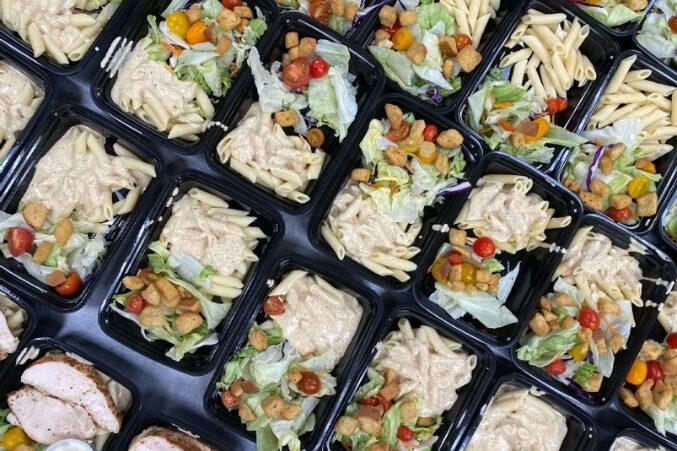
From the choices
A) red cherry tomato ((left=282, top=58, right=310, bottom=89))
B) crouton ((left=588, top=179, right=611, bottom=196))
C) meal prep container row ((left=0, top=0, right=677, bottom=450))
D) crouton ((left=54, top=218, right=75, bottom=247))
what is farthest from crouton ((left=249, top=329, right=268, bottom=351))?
crouton ((left=588, top=179, right=611, bottom=196))

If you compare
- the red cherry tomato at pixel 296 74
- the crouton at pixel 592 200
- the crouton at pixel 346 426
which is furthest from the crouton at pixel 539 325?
the red cherry tomato at pixel 296 74

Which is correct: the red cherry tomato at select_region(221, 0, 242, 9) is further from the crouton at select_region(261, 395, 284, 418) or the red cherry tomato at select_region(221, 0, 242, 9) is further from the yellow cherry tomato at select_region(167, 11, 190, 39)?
the crouton at select_region(261, 395, 284, 418)

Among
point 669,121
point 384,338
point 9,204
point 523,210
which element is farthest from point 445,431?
point 9,204

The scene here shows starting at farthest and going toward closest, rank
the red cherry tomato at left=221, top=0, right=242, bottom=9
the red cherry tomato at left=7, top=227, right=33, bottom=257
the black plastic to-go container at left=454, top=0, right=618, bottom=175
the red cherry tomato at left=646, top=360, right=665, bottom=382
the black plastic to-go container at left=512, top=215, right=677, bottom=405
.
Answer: the red cherry tomato at left=646, top=360, right=665, bottom=382 < the black plastic to-go container at left=512, top=215, right=677, bottom=405 < the black plastic to-go container at left=454, top=0, right=618, bottom=175 < the red cherry tomato at left=221, top=0, right=242, bottom=9 < the red cherry tomato at left=7, top=227, right=33, bottom=257

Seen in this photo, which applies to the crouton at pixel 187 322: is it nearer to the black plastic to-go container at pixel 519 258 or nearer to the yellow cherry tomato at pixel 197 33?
the black plastic to-go container at pixel 519 258

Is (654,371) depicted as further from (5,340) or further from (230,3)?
(5,340)

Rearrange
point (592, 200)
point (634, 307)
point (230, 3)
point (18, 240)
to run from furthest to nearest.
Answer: point (634, 307)
point (592, 200)
point (230, 3)
point (18, 240)

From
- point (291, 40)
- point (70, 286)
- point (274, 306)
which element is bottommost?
point (70, 286)

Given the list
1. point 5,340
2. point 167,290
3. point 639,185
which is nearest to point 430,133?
point 639,185
